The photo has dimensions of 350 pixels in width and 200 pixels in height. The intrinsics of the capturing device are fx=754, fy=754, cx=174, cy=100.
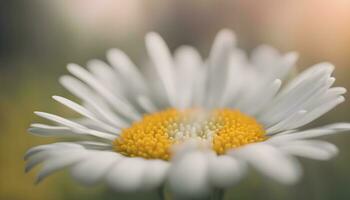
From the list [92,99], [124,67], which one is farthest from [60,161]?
[124,67]

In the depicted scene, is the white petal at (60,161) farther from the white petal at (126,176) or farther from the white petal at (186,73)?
the white petal at (186,73)

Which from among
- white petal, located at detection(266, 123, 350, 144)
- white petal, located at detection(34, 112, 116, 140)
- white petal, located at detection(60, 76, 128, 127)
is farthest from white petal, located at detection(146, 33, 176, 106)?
white petal, located at detection(266, 123, 350, 144)

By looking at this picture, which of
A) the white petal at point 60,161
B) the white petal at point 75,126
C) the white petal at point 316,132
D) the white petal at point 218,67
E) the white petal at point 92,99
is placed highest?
the white petal at point 218,67

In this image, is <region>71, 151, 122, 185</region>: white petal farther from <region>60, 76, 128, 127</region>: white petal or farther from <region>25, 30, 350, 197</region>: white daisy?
<region>60, 76, 128, 127</region>: white petal

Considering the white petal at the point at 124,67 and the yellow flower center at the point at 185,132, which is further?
the white petal at the point at 124,67

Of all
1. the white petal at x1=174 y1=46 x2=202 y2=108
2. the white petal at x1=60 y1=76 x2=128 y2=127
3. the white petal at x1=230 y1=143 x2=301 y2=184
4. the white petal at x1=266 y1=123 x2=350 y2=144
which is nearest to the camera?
the white petal at x1=230 y1=143 x2=301 y2=184

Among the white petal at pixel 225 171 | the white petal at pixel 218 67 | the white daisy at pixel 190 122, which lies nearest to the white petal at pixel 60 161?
the white daisy at pixel 190 122

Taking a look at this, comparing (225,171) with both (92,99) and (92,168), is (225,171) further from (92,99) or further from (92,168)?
(92,99)
